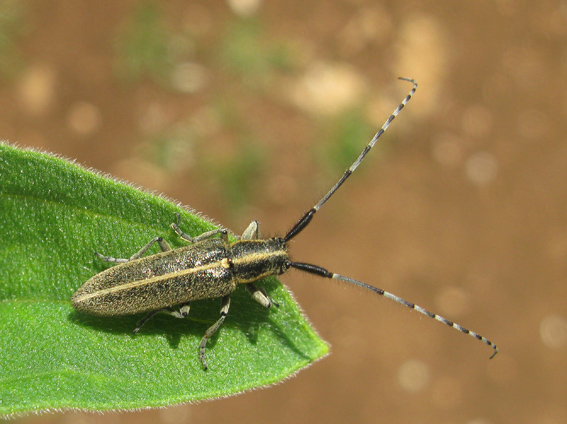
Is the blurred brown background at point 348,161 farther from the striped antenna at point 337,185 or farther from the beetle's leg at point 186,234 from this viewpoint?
the beetle's leg at point 186,234

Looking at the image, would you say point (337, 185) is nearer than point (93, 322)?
No

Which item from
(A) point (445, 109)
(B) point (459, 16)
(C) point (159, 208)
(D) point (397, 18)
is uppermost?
(B) point (459, 16)

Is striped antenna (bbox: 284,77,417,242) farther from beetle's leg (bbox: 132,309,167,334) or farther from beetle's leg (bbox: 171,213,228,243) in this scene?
beetle's leg (bbox: 132,309,167,334)

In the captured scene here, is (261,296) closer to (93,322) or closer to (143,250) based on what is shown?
(143,250)

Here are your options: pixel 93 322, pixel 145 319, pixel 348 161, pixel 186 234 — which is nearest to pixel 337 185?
pixel 186 234

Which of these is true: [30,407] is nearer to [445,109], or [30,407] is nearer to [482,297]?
[482,297]

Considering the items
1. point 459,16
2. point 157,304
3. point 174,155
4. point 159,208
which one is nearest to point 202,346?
point 157,304

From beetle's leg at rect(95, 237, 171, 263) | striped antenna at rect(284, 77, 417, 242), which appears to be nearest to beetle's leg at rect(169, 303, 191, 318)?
beetle's leg at rect(95, 237, 171, 263)
